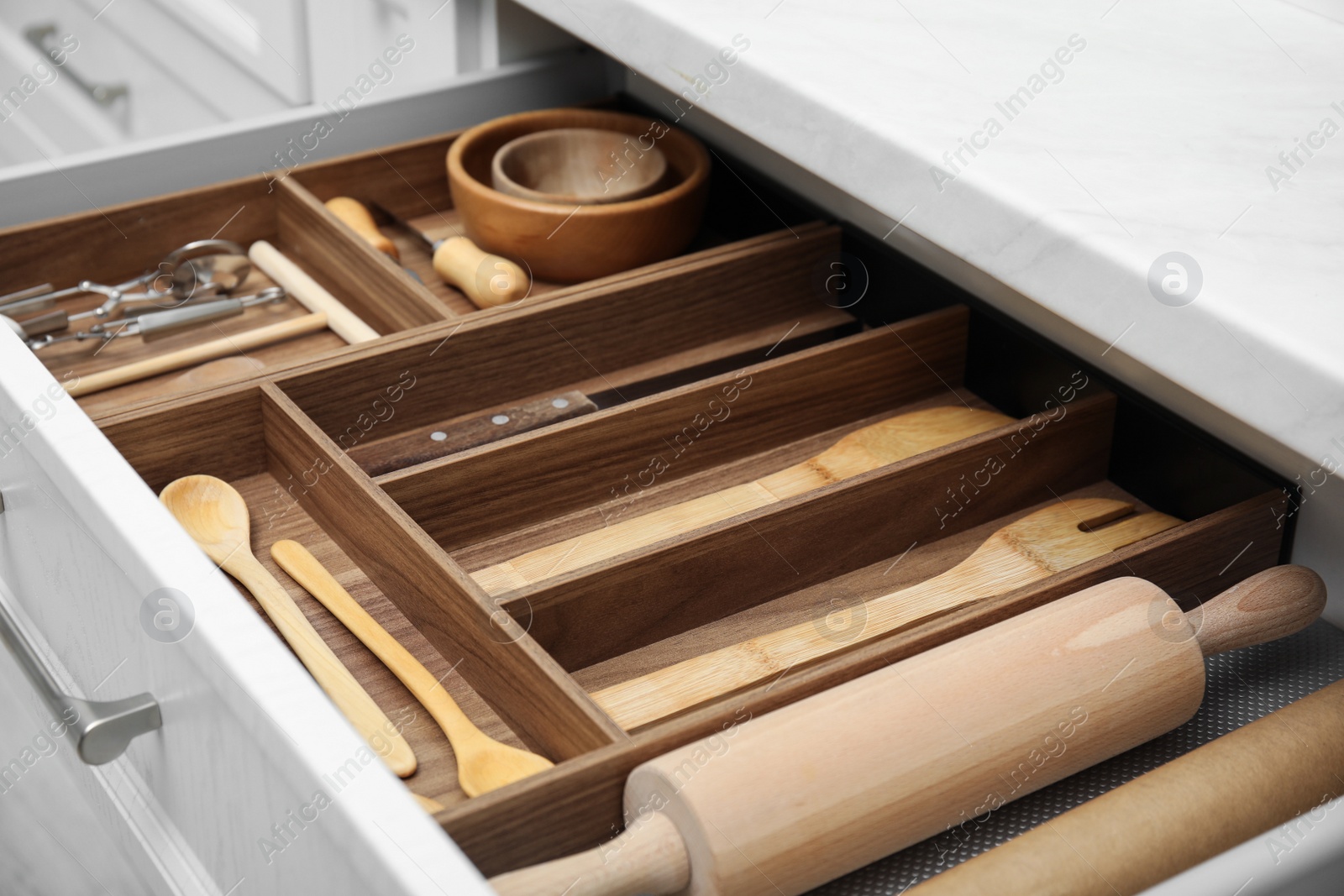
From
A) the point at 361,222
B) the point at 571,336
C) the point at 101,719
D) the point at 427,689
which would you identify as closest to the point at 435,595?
the point at 427,689

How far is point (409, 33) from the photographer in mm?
1296

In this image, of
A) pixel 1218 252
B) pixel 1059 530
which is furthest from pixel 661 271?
pixel 1218 252

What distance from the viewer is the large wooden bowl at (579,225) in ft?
3.37

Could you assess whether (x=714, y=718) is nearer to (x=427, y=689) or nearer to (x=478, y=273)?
(x=427, y=689)

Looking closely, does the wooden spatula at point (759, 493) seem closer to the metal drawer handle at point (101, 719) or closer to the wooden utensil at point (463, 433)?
the wooden utensil at point (463, 433)

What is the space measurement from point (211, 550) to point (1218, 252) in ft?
1.92

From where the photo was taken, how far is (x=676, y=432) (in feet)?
2.91

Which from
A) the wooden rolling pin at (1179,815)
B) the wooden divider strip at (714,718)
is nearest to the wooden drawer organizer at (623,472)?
the wooden divider strip at (714,718)

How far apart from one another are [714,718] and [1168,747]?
27 cm

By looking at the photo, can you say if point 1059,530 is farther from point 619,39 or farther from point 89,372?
point 89,372

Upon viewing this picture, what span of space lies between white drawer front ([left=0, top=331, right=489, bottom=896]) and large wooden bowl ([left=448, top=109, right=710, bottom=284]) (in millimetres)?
400

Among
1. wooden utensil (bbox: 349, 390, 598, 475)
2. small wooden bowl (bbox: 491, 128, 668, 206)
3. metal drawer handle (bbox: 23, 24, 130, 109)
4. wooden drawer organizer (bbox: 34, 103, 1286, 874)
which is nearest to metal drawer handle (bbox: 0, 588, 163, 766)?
wooden drawer organizer (bbox: 34, 103, 1286, 874)

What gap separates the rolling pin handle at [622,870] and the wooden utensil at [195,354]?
1.91 feet

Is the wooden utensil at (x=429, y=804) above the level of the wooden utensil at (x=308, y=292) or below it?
below
